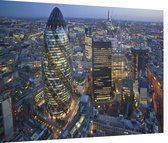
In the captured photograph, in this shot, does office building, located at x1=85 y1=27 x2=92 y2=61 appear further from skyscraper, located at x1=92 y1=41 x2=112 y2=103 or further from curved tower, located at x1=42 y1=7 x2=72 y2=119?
curved tower, located at x1=42 y1=7 x2=72 y2=119

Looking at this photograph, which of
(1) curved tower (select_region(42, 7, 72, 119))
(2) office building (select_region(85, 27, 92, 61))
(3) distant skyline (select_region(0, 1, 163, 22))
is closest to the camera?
(3) distant skyline (select_region(0, 1, 163, 22))

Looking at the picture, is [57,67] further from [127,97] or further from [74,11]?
[127,97]

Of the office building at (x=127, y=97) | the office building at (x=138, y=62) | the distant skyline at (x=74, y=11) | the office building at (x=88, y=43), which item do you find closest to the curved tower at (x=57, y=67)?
the distant skyline at (x=74, y=11)

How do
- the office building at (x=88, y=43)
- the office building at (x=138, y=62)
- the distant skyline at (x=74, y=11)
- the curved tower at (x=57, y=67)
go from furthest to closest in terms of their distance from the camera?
the office building at (x=138, y=62), the office building at (x=88, y=43), the curved tower at (x=57, y=67), the distant skyline at (x=74, y=11)

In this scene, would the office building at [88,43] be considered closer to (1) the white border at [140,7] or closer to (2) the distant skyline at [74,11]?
(2) the distant skyline at [74,11]

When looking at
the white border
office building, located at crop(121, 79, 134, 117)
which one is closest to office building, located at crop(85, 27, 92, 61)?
the white border
